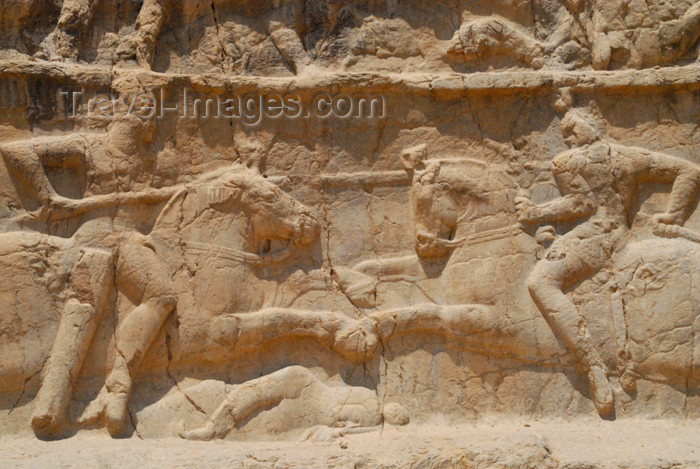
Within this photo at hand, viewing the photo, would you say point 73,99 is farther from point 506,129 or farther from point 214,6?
point 506,129

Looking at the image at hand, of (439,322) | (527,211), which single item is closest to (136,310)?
(439,322)

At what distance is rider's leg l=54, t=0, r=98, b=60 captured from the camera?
5.95m

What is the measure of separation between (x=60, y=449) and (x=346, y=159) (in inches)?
95.1

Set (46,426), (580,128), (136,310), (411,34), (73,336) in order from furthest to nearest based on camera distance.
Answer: (411,34) → (580,128) → (136,310) → (73,336) → (46,426)

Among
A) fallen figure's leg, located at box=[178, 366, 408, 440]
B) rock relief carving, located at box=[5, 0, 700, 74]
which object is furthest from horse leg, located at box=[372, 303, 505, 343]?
rock relief carving, located at box=[5, 0, 700, 74]

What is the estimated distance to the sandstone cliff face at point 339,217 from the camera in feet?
18.3

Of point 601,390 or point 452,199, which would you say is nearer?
point 601,390

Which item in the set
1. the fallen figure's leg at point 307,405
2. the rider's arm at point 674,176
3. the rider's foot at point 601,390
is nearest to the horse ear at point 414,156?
the rider's arm at point 674,176

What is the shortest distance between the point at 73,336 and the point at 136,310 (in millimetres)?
385

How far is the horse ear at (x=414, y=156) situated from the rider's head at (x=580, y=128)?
91 centimetres

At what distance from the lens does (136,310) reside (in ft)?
18.5

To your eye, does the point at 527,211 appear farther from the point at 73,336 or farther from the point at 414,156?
the point at 73,336

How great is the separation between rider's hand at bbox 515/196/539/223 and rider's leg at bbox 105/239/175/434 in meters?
2.20

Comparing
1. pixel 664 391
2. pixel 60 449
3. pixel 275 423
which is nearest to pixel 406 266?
pixel 275 423
